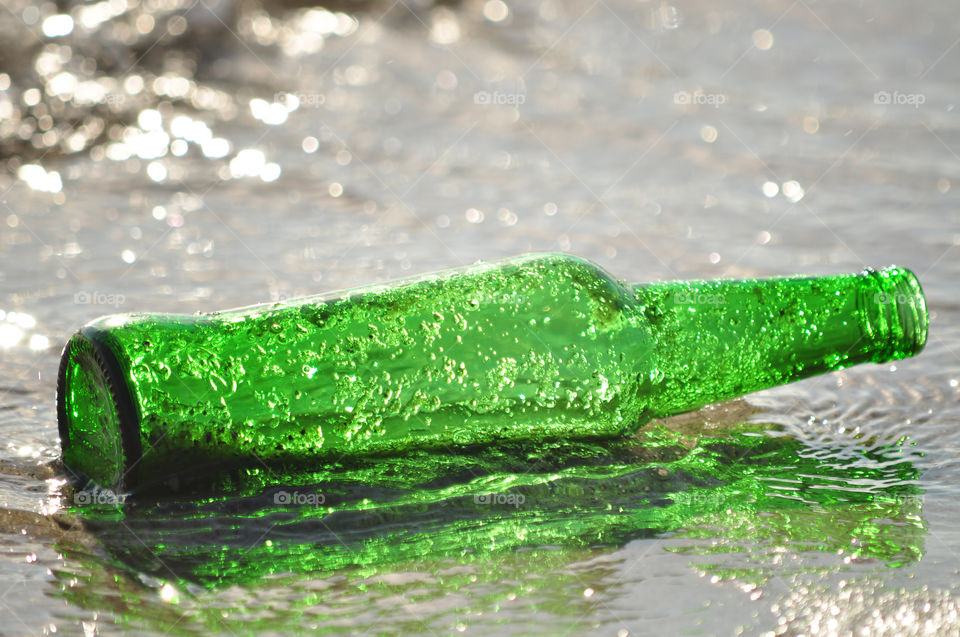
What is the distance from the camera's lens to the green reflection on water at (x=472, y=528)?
1387mm

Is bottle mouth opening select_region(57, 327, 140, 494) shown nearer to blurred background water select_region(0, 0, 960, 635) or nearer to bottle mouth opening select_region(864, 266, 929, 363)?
blurred background water select_region(0, 0, 960, 635)

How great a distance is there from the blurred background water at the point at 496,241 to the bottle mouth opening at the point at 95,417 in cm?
5

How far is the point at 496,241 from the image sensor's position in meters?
2.99

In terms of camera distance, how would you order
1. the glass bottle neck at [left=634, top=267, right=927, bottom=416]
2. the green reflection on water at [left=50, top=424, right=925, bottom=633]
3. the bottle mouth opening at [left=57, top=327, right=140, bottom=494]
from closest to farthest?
the green reflection on water at [left=50, top=424, right=925, bottom=633] → the bottle mouth opening at [left=57, top=327, right=140, bottom=494] → the glass bottle neck at [left=634, top=267, right=927, bottom=416]

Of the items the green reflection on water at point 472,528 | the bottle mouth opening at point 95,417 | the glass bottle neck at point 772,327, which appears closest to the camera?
the green reflection on water at point 472,528

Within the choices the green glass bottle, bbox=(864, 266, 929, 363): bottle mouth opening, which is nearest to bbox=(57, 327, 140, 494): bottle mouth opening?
the green glass bottle

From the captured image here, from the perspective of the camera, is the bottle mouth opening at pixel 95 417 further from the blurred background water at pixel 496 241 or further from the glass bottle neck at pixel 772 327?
the glass bottle neck at pixel 772 327

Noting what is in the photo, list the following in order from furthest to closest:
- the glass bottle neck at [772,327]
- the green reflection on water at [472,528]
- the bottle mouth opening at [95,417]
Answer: the glass bottle neck at [772,327] < the bottle mouth opening at [95,417] < the green reflection on water at [472,528]

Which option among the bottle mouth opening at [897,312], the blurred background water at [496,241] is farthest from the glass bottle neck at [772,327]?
the blurred background water at [496,241]

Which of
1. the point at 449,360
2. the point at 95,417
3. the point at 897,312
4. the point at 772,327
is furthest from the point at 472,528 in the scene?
the point at 897,312

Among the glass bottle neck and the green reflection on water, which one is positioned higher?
the glass bottle neck

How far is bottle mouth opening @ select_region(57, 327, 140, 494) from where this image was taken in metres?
1.57

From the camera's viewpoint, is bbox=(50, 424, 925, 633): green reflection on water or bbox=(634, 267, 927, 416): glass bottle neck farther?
bbox=(634, 267, 927, 416): glass bottle neck

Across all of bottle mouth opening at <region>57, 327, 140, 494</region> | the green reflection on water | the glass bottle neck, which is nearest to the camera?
the green reflection on water
